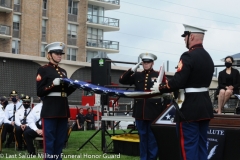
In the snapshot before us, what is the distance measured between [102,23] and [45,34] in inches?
366

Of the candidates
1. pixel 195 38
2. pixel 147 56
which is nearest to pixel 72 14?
pixel 147 56

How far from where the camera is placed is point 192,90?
6.27 m

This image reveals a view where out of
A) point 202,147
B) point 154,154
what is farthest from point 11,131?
point 202,147

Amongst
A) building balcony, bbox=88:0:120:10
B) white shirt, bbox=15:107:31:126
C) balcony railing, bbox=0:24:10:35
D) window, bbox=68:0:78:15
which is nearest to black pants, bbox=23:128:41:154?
white shirt, bbox=15:107:31:126

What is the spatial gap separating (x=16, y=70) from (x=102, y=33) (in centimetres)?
2353

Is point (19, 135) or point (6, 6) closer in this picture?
point (19, 135)

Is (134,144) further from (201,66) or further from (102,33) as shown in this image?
(102,33)

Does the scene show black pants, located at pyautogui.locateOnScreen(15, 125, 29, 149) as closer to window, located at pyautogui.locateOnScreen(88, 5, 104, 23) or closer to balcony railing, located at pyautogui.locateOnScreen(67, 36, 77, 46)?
balcony railing, located at pyautogui.locateOnScreen(67, 36, 77, 46)

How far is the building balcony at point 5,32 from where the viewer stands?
1702 inches

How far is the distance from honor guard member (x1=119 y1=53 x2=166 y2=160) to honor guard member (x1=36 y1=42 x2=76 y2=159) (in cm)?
149

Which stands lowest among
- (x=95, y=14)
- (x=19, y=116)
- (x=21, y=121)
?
(x=21, y=121)

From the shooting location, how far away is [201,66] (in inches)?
247

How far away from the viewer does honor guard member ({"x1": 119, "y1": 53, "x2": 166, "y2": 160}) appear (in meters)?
8.51

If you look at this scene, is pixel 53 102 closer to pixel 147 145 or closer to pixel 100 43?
pixel 147 145
